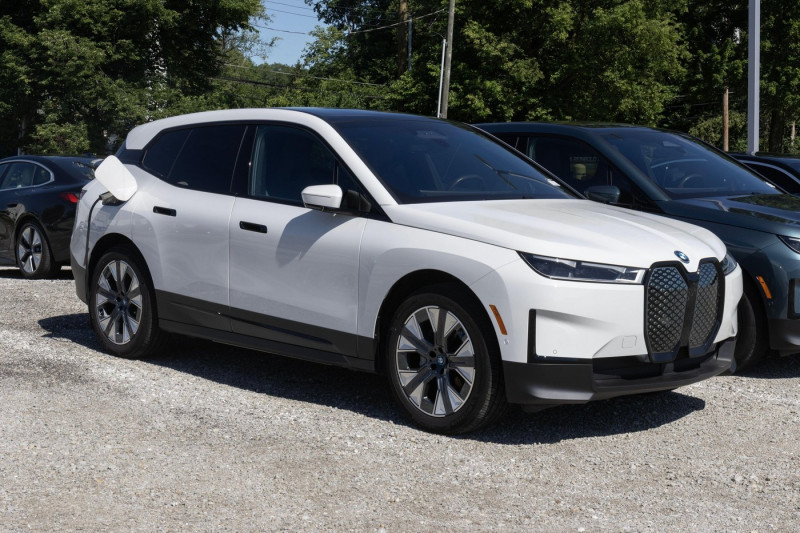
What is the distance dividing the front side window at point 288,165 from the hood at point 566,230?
2.16 ft

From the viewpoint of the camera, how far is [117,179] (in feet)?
25.1

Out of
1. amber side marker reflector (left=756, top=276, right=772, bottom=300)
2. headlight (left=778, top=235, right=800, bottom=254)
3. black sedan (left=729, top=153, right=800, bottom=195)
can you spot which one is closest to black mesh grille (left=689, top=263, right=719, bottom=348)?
amber side marker reflector (left=756, top=276, right=772, bottom=300)

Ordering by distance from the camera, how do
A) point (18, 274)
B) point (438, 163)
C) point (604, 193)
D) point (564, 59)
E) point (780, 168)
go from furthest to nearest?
point (564, 59), point (18, 274), point (780, 168), point (604, 193), point (438, 163)

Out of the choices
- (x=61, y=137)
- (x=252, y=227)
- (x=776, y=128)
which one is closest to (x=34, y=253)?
(x=252, y=227)

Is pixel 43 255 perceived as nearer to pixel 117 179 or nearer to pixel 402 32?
pixel 117 179

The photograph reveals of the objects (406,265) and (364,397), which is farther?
(364,397)

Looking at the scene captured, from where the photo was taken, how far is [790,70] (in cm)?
4478

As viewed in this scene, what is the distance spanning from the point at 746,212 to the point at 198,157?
12.6ft

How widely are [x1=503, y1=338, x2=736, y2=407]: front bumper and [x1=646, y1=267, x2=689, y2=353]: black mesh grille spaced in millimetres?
132

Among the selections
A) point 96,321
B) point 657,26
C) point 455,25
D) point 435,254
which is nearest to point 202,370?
point 96,321

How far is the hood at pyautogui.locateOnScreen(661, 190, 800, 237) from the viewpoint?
729 cm

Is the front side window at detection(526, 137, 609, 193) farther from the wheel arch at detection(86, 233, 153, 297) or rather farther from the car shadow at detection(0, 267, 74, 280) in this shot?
the car shadow at detection(0, 267, 74, 280)

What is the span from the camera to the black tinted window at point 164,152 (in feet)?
24.6

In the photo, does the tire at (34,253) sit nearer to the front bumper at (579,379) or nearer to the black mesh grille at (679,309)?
the front bumper at (579,379)
